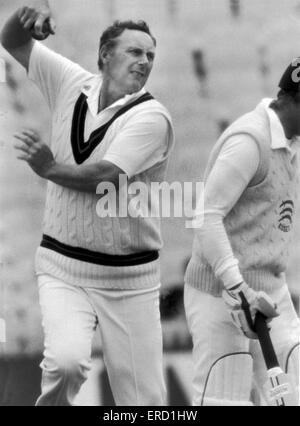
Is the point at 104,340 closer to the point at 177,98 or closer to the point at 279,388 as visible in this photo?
the point at 279,388

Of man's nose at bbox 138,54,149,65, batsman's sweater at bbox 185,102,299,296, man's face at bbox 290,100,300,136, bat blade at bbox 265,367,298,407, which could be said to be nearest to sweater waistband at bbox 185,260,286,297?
batsman's sweater at bbox 185,102,299,296

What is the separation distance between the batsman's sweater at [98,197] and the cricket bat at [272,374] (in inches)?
21.5

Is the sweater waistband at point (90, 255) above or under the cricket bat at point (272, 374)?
above

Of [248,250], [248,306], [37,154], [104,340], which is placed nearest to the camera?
[248,306]

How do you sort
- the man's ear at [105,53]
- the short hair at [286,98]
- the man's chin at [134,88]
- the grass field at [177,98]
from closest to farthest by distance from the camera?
the short hair at [286,98]
the man's chin at [134,88]
the man's ear at [105,53]
the grass field at [177,98]

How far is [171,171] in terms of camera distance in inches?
223

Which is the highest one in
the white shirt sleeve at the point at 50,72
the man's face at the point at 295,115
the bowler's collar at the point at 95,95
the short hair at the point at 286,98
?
the white shirt sleeve at the point at 50,72

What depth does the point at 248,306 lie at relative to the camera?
485cm

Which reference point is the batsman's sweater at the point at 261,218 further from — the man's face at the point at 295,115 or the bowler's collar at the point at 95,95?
the bowler's collar at the point at 95,95

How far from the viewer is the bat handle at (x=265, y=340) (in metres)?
4.86

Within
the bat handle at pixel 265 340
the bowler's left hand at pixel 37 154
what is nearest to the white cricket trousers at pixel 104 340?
the bowler's left hand at pixel 37 154

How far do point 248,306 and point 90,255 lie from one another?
0.61 meters

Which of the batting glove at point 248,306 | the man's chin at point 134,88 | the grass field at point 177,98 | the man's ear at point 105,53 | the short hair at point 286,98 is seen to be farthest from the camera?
the grass field at point 177,98

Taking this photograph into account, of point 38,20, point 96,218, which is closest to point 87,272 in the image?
point 96,218
